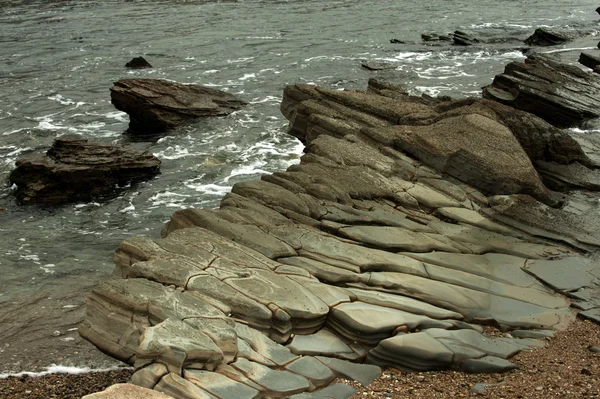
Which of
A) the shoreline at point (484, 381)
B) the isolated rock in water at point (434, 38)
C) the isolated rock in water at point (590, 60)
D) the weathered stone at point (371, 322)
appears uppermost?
the isolated rock in water at point (590, 60)

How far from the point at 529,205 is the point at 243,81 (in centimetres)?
1898

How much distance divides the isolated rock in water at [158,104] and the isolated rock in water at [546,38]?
1974cm

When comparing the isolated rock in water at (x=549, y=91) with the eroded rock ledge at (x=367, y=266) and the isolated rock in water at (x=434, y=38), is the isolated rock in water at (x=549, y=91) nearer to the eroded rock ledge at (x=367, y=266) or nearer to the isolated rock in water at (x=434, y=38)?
the eroded rock ledge at (x=367, y=266)

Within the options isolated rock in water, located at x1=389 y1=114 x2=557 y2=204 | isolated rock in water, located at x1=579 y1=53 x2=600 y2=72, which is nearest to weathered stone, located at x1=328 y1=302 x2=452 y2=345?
isolated rock in water, located at x1=389 y1=114 x2=557 y2=204

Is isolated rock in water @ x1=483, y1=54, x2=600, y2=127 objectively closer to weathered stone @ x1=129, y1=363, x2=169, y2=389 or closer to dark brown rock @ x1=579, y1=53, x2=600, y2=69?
dark brown rock @ x1=579, y1=53, x2=600, y2=69

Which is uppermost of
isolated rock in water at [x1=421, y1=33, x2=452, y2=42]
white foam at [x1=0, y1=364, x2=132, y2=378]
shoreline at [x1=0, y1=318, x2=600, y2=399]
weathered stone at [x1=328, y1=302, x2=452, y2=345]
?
isolated rock in water at [x1=421, y1=33, x2=452, y2=42]

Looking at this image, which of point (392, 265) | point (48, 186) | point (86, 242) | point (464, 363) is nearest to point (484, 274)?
point (392, 265)

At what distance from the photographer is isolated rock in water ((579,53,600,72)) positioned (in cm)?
3128

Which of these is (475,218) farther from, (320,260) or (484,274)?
(320,260)

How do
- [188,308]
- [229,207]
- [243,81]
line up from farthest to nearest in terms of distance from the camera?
[243,81]
[229,207]
[188,308]

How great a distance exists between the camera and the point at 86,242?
18.1 meters

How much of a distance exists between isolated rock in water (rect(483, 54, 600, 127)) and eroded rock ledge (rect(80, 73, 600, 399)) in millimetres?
4099

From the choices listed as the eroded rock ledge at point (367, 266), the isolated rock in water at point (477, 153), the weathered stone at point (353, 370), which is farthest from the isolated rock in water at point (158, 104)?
the weathered stone at point (353, 370)

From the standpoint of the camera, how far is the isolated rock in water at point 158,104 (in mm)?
26375
